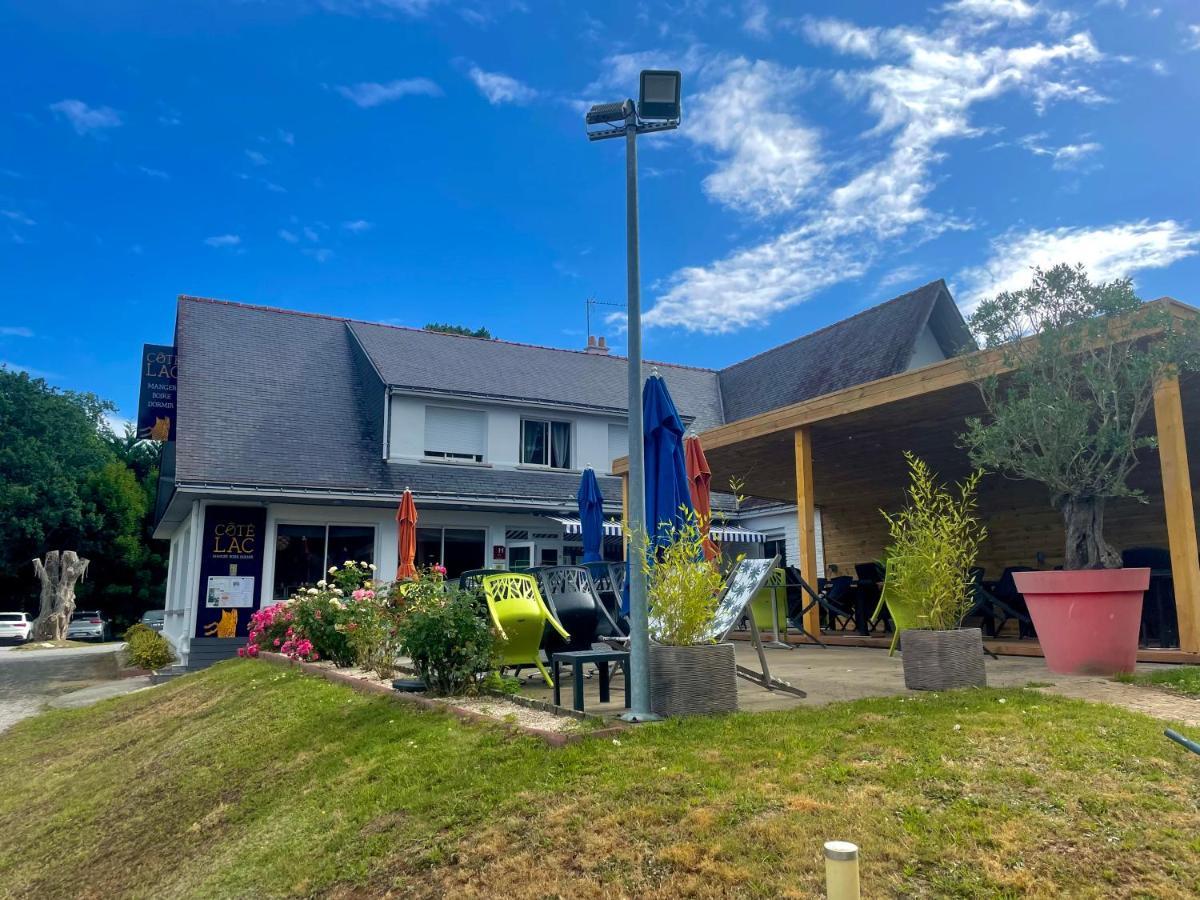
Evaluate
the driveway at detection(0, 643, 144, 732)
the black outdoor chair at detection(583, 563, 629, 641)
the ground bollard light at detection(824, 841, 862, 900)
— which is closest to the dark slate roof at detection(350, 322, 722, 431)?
the driveway at detection(0, 643, 144, 732)

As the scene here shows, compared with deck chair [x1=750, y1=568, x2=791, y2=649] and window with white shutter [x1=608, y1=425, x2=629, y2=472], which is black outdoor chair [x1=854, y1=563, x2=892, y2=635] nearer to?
deck chair [x1=750, y1=568, x2=791, y2=649]

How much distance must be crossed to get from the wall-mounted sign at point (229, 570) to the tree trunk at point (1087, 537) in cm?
1410

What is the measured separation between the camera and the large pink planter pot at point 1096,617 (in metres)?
6.36

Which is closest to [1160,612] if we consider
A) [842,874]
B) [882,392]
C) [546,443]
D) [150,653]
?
[882,392]

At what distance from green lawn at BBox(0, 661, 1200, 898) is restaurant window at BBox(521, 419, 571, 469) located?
14.0 meters

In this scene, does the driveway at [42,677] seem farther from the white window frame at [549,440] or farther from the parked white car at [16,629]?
the parked white car at [16,629]

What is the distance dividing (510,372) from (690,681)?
54.7 feet

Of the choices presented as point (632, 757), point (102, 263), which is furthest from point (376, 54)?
point (102, 263)

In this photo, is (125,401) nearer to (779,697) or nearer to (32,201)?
(32,201)

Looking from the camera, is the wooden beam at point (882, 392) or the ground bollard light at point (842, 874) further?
the wooden beam at point (882, 392)

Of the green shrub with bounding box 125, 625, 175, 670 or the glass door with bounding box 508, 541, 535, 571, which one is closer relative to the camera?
the green shrub with bounding box 125, 625, 175, 670

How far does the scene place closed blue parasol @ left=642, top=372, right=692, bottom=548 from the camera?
22.9ft

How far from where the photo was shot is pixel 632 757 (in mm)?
4367

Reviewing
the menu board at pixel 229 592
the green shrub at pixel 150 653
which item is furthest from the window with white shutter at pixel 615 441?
the green shrub at pixel 150 653
